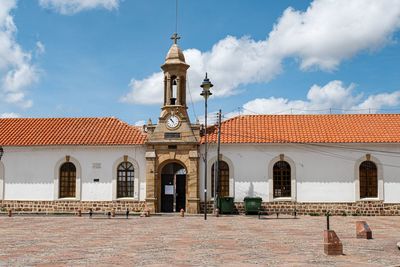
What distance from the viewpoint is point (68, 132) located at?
27859 mm

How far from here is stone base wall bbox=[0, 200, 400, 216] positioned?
25.5m

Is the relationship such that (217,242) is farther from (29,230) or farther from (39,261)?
(29,230)

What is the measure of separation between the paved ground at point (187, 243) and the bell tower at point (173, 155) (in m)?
4.97

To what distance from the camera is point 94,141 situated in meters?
26.6

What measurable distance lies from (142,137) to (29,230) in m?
10.2

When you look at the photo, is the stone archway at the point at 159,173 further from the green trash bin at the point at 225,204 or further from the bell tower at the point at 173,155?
the green trash bin at the point at 225,204

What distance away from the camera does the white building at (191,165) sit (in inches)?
1011

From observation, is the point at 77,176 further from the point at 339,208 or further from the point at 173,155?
the point at 339,208

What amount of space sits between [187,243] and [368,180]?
14896 mm

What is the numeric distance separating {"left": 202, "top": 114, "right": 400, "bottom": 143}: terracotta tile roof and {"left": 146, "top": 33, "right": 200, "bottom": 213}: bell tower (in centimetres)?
137

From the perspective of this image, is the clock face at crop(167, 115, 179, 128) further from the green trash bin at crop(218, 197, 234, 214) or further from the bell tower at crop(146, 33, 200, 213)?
the green trash bin at crop(218, 197, 234, 214)

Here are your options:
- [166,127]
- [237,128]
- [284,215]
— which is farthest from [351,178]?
[166,127]

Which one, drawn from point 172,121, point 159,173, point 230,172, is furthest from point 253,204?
point 172,121

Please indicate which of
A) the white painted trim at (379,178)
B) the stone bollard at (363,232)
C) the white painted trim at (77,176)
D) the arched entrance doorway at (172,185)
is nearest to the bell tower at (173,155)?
the arched entrance doorway at (172,185)
